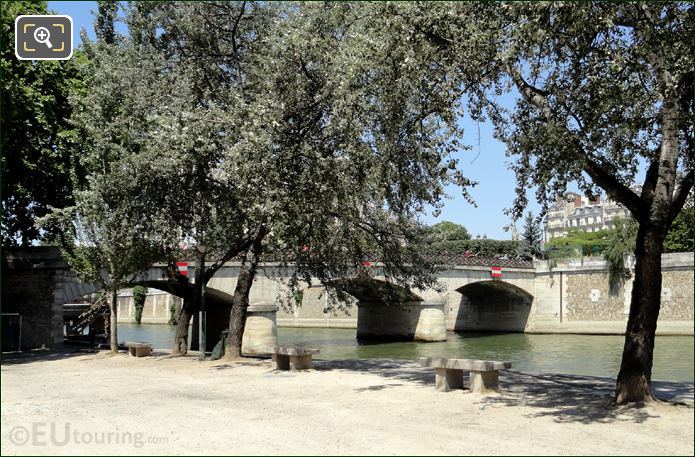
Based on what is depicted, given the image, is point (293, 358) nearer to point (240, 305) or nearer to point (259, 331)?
point (240, 305)

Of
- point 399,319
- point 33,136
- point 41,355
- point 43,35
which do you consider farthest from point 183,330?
point 399,319

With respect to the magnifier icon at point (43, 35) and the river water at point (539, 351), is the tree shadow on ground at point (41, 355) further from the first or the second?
the magnifier icon at point (43, 35)

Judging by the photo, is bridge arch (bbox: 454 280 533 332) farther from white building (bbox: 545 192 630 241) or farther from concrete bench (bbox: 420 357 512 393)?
white building (bbox: 545 192 630 241)

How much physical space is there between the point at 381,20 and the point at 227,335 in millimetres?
11293

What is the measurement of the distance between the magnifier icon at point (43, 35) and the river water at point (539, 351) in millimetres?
17805

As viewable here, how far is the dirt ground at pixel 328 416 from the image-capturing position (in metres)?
7.73

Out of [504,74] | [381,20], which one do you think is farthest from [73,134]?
[504,74]

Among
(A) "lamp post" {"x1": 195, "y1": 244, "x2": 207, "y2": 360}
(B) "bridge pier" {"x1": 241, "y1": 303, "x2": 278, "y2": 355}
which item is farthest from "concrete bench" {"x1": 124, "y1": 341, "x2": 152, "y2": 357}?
(B) "bridge pier" {"x1": 241, "y1": 303, "x2": 278, "y2": 355}

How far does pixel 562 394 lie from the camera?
1163 cm

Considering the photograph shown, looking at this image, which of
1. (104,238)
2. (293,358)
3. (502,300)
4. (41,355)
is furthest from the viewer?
(502,300)

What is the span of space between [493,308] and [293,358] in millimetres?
39969

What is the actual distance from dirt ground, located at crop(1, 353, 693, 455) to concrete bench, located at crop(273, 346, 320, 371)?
29.5 inches

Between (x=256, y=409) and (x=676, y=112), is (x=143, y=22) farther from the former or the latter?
(x=676, y=112)

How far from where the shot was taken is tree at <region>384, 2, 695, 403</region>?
33.2ft
